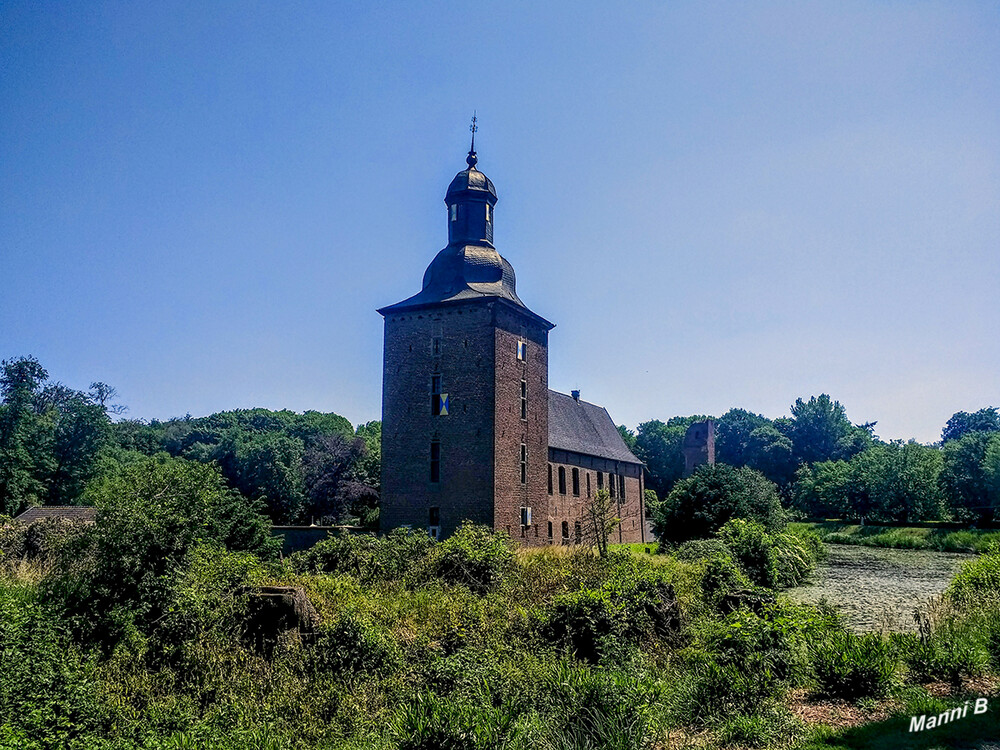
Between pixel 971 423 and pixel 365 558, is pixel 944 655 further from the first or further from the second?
pixel 971 423

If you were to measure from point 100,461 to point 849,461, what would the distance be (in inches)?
2480

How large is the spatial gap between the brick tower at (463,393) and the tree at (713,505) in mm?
5732

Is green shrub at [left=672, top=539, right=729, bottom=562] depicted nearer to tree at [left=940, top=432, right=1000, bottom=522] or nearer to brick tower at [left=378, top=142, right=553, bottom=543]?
brick tower at [left=378, top=142, right=553, bottom=543]

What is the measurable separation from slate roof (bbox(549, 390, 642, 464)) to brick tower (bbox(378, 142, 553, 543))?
5.95 m

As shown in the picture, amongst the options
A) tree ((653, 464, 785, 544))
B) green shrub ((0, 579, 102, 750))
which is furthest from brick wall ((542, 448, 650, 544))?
green shrub ((0, 579, 102, 750))

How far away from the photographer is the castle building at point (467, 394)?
28453mm

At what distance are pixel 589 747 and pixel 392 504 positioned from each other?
2339cm

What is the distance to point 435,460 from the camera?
29141 millimetres

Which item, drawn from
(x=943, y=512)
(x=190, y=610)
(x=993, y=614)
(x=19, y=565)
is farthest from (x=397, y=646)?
(x=943, y=512)

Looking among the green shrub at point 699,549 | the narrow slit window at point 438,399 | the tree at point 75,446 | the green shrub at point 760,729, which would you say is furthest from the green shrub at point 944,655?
the tree at point 75,446

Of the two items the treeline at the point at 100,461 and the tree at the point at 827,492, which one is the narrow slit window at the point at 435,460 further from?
the tree at the point at 827,492

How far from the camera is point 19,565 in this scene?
50.0 feet

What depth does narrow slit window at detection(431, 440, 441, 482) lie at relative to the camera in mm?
28906

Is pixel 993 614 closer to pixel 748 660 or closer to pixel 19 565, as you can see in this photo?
pixel 748 660
